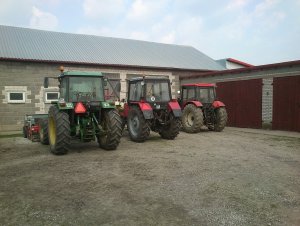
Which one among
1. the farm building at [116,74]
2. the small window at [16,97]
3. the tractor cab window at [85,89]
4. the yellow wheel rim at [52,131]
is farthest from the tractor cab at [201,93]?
the small window at [16,97]

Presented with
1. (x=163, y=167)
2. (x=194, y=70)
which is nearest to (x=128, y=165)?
(x=163, y=167)

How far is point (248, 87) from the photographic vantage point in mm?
15422

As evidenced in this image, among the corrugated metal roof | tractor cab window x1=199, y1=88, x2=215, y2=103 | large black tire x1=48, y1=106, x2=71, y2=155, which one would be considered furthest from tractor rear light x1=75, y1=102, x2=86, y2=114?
the corrugated metal roof

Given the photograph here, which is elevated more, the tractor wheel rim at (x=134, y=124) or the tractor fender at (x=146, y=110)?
the tractor fender at (x=146, y=110)

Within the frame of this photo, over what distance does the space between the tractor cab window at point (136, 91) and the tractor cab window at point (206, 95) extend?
3.42 m

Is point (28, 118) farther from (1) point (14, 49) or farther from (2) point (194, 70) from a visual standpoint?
(2) point (194, 70)

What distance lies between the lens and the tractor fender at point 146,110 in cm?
1006

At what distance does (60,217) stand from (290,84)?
39.1 ft

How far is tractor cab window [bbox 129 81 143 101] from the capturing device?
10.9 m

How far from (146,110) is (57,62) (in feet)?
27.9

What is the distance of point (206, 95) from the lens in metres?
13.6

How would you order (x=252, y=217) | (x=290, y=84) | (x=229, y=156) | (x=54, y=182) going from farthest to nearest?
(x=290, y=84)
(x=229, y=156)
(x=54, y=182)
(x=252, y=217)

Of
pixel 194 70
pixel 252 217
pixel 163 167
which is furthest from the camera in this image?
pixel 194 70

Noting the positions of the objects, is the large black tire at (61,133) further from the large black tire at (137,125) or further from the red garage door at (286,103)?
the red garage door at (286,103)
